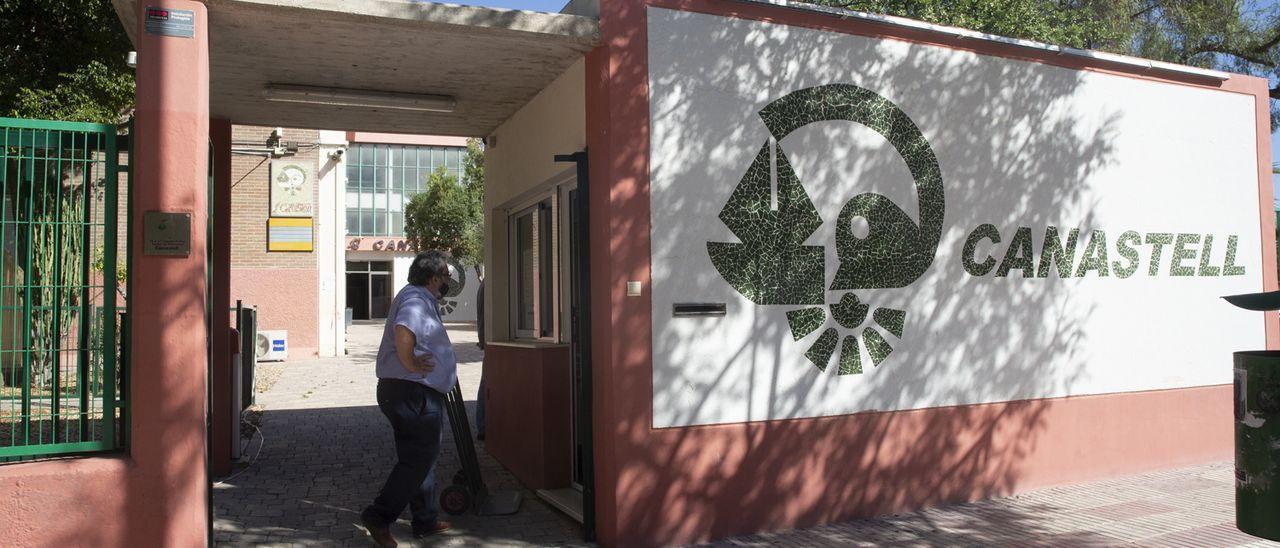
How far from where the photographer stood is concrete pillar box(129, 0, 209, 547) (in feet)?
15.5

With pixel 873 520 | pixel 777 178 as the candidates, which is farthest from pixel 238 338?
pixel 873 520

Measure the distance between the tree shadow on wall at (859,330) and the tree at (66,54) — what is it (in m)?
9.40

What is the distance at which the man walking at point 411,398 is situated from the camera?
5.43 meters

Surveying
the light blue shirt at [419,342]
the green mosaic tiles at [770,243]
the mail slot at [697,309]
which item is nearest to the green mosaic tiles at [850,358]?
the green mosaic tiles at [770,243]

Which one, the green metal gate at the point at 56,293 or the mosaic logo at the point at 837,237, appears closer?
the green metal gate at the point at 56,293

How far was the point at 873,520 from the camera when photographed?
6.23 metres

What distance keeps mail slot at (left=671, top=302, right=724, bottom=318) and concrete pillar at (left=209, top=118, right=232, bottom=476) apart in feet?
13.1

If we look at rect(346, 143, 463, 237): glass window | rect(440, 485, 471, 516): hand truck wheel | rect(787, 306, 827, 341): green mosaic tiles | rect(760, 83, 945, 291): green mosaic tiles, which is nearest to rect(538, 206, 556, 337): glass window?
rect(440, 485, 471, 516): hand truck wheel

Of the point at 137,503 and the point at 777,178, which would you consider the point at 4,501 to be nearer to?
the point at 137,503

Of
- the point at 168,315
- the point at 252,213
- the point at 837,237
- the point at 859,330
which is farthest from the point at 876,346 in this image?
the point at 252,213

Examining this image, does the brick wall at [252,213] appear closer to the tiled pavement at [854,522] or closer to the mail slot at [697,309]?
the tiled pavement at [854,522]

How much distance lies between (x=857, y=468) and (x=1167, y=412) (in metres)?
3.26

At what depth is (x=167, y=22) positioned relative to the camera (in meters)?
4.84

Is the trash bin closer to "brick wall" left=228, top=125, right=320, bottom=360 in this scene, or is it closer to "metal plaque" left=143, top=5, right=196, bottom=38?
"metal plaque" left=143, top=5, right=196, bottom=38
